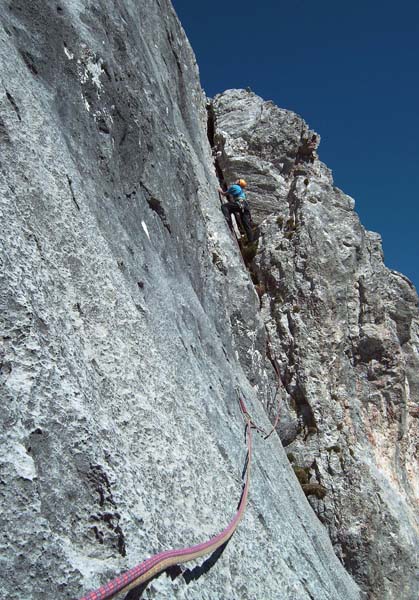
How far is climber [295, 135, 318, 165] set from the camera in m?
26.8

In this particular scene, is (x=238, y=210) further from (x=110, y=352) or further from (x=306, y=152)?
(x=110, y=352)

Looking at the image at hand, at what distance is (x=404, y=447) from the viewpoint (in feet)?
74.1

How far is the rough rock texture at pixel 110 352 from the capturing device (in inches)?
148

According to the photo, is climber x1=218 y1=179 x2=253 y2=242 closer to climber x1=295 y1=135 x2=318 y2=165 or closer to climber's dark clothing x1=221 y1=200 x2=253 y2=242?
climber's dark clothing x1=221 y1=200 x2=253 y2=242

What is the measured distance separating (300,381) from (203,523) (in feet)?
47.9

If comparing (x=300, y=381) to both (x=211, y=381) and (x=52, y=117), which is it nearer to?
(x=211, y=381)

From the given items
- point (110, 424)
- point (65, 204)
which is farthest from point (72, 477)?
point (65, 204)

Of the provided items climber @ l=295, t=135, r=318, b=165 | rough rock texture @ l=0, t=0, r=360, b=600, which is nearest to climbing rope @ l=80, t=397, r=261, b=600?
rough rock texture @ l=0, t=0, r=360, b=600

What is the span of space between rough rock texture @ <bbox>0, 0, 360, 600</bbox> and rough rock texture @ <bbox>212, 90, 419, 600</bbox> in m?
5.82

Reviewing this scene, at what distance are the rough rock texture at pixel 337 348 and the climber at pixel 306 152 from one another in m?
0.33

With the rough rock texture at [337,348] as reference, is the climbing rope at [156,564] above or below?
below

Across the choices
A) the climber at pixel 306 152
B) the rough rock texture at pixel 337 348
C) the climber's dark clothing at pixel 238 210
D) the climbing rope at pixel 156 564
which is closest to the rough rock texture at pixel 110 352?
the climbing rope at pixel 156 564

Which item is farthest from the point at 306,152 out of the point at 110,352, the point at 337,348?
the point at 110,352

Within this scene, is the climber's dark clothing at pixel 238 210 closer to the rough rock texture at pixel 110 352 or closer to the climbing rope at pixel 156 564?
the rough rock texture at pixel 110 352
